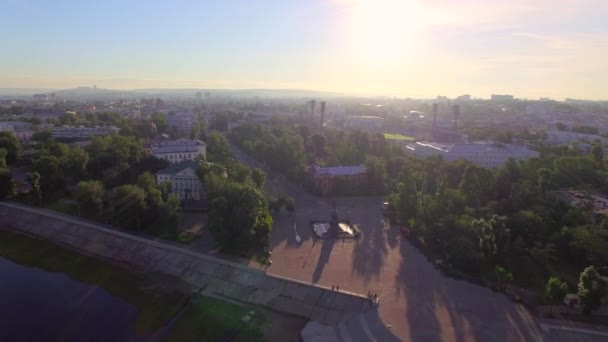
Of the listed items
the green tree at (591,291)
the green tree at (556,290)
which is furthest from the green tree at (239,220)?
the green tree at (591,291)

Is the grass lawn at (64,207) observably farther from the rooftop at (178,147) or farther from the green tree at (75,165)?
the rooftop at (178,147)

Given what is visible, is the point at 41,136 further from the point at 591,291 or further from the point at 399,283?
the point at 591,291

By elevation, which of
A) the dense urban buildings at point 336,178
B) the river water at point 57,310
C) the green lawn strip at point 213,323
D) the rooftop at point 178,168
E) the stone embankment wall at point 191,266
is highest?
the rooftop at point 178,168

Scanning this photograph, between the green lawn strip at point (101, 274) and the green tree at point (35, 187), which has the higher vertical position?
the green tree at point (35, 187)

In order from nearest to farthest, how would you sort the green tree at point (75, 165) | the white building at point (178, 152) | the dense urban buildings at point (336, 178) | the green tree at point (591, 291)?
the green tree at point (591, 291)
the green tree at point (75, 165)
the dense urban buildings at point (336, 178)
the white building at point (178, 152)

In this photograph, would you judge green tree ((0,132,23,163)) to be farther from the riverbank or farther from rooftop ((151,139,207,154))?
the riverbank

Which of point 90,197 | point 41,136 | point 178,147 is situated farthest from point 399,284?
point 41,136

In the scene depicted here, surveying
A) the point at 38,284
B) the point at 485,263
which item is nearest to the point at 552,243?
the point at 485,263

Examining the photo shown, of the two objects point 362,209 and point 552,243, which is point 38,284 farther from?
point 552,243
